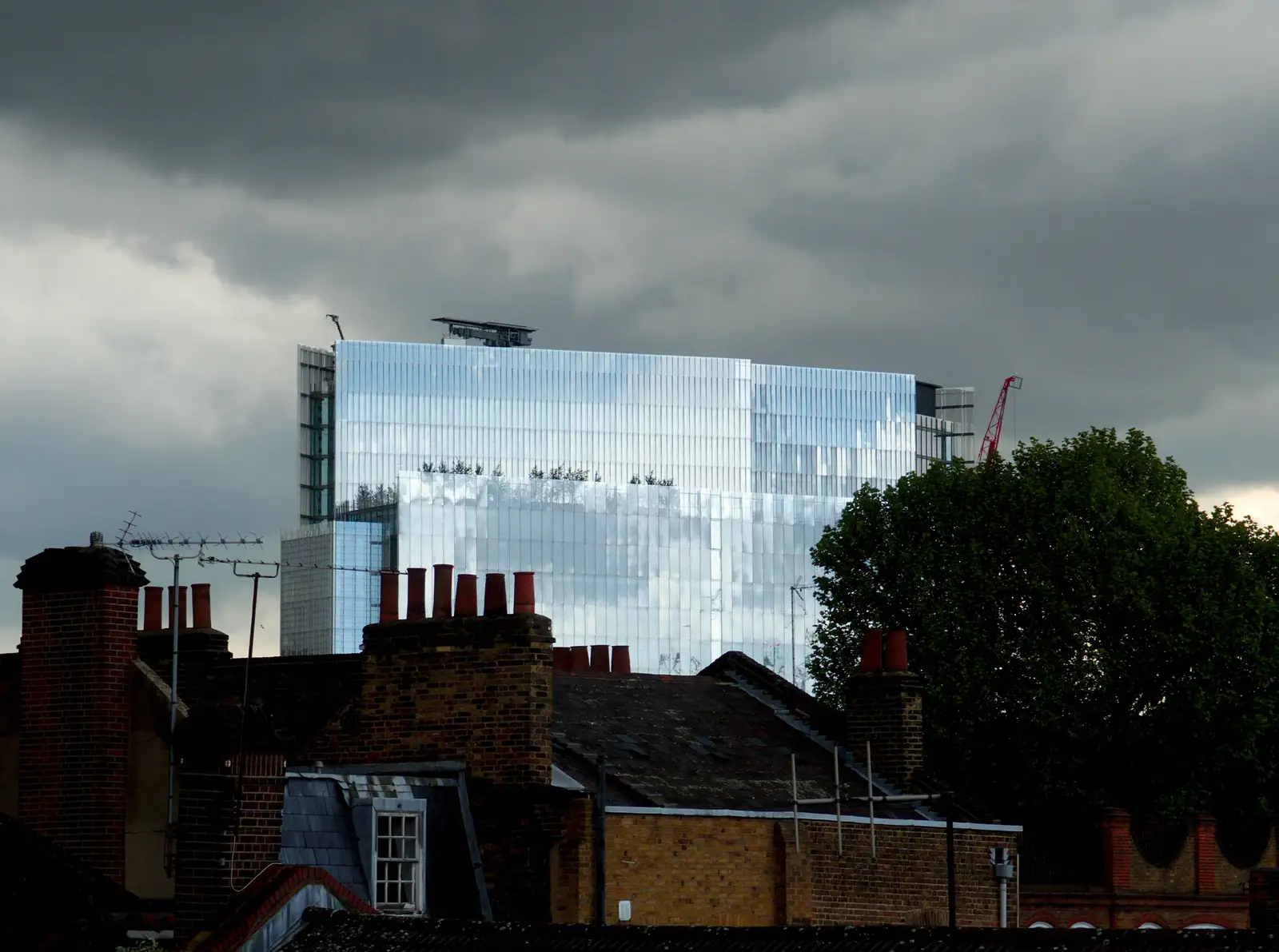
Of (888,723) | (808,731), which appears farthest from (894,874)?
(808,731)

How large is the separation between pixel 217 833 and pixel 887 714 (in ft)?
60.4

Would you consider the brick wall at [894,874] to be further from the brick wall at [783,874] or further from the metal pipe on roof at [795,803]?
the metal pipe on roof at [795,803]

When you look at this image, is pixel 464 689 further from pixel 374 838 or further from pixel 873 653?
pixel 873 653

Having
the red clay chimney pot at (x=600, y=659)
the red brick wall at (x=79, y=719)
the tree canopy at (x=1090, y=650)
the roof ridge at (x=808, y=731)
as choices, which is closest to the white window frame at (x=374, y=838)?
the red brick wall at (x=79, y=719)

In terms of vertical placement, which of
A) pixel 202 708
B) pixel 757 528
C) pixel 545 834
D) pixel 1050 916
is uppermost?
pixel 757 528

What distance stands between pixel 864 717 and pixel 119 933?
1893cm

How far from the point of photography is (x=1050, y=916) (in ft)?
152

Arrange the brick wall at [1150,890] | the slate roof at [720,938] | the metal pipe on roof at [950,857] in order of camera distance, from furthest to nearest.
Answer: the brick wall at [1150,890], the metal pipe on roof at [950,857], the slate roof at [720,938]

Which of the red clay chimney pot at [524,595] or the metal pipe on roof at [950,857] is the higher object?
the red clay chimney pot at [524,595]

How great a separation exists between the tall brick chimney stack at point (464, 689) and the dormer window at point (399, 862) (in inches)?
80.6

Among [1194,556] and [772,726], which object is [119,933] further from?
[1194,556]

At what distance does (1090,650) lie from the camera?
59531 millimetres

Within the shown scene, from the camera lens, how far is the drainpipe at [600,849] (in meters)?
29.7

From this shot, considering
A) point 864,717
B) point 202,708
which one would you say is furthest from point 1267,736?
point 202,708
